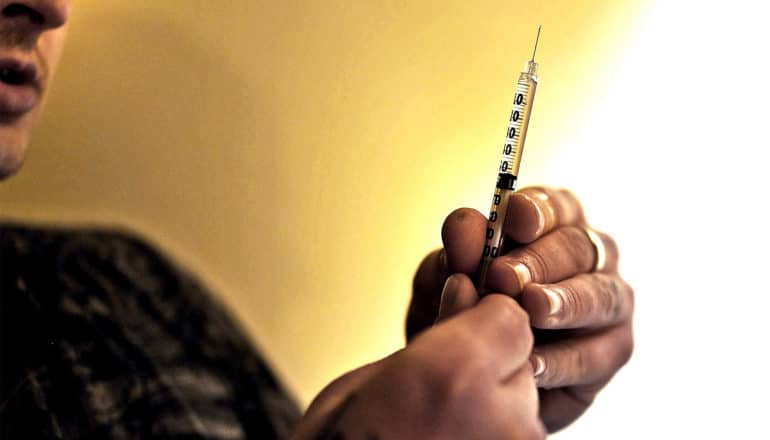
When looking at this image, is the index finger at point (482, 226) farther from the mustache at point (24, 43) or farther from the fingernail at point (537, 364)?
the mustache at point (24, 43)

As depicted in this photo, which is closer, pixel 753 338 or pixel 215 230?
pixel 753 338

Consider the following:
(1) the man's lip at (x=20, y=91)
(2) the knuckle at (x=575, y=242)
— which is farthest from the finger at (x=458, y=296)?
(1) the man's lip at (x=20, y=91)

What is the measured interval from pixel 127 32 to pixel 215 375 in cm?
32

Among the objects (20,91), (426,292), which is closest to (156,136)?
(20,91)

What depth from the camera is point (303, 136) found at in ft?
2.81

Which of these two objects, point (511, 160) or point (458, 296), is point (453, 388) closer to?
point (458, 296)

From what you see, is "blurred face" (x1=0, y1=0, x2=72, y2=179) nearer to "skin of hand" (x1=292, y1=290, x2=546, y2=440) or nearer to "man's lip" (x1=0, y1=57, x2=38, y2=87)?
"man's lip" (x1=0, y1=57, x2=38, y2=87)

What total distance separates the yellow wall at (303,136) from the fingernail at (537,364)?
16 centimetres

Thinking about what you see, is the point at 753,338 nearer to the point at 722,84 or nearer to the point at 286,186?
the point at 722,84

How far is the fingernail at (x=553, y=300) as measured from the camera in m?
0.66

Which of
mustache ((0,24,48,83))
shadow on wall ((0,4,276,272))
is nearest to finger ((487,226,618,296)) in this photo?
shadow on wall ((0,4,276,272))

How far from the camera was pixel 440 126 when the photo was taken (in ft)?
2.70

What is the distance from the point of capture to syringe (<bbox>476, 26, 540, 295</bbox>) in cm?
69

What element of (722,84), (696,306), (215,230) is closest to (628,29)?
(722,84)
